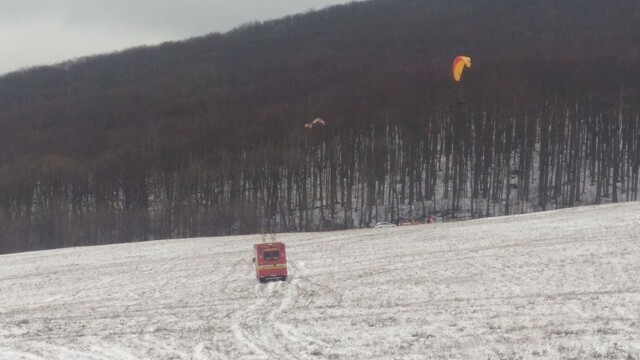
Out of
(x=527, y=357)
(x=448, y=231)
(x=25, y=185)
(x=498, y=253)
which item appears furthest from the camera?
(x=25, y=185)

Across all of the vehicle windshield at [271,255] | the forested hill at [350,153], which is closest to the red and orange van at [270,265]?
the vehicle windshield at [271,255]

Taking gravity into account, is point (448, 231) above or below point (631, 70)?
below

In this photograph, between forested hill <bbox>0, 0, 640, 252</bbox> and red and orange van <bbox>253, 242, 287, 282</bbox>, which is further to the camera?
forested hill <bbox>0, 0, 640, 252</bbox>

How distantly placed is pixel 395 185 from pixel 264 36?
389ft

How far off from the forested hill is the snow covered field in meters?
41.9

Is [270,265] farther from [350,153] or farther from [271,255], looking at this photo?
[350,153]

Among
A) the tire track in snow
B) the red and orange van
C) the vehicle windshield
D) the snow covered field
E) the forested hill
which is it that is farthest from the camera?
the forested hill

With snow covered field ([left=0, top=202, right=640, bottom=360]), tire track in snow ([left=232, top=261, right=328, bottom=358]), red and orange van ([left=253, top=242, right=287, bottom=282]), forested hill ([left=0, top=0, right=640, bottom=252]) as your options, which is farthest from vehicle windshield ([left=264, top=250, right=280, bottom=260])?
forested hill ([left=0, top=0, right=640, bottom=252])

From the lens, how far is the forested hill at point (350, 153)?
3344 inches

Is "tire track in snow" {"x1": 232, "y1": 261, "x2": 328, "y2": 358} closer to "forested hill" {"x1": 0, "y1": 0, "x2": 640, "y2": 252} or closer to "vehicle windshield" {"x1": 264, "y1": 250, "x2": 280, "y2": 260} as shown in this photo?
"vehicle windshield" {"x1": 264, "y1": 250, "x2": 280, "y2": 260}

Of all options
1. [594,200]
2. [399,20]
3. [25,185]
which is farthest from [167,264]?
[399,20]

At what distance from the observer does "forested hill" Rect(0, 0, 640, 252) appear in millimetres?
84938

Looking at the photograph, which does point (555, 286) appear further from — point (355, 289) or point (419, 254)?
point (419, 254)

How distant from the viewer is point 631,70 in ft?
331
